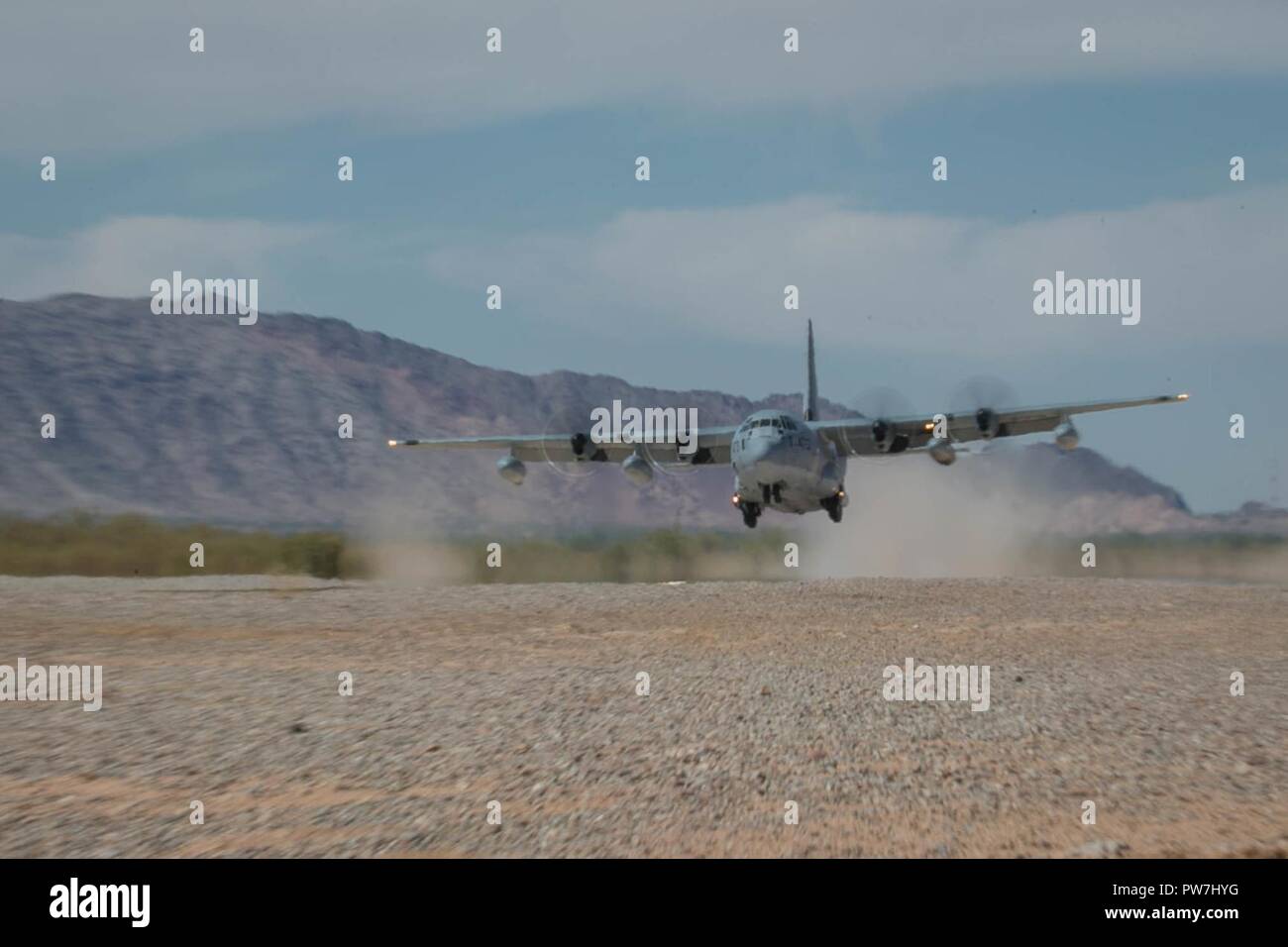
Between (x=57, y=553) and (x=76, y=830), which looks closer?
(x=76, y=830)

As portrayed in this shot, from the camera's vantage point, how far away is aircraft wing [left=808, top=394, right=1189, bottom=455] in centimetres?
4316

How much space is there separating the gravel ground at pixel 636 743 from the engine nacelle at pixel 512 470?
2012cm

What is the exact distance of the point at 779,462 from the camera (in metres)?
37.7

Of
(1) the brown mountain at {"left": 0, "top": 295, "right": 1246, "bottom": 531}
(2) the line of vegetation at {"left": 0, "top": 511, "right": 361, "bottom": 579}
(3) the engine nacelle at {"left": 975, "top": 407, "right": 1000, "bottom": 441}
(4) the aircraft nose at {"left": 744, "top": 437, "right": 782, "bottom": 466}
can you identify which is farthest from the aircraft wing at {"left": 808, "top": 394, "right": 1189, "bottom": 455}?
(1) the brown mountain at {"left": 0, "top": 295, "right": 1246, "bottom": 531}

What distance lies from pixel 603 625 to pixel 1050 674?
10238 mm

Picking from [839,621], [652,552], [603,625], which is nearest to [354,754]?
[603,625]

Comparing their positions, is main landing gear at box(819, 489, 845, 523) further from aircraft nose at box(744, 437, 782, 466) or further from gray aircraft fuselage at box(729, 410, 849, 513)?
aircraft nose at box(744, 437, 782, 466)

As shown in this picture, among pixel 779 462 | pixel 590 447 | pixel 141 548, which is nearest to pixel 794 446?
pixel 779 462

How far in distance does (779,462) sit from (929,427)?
9509 millimetres

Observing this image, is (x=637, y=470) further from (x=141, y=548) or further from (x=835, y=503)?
(x=141, y=548)

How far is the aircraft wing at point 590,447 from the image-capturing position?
46.7 meters

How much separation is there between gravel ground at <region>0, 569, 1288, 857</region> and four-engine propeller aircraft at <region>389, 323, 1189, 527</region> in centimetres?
1405

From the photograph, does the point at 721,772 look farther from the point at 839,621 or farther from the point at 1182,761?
the point at 839,621
